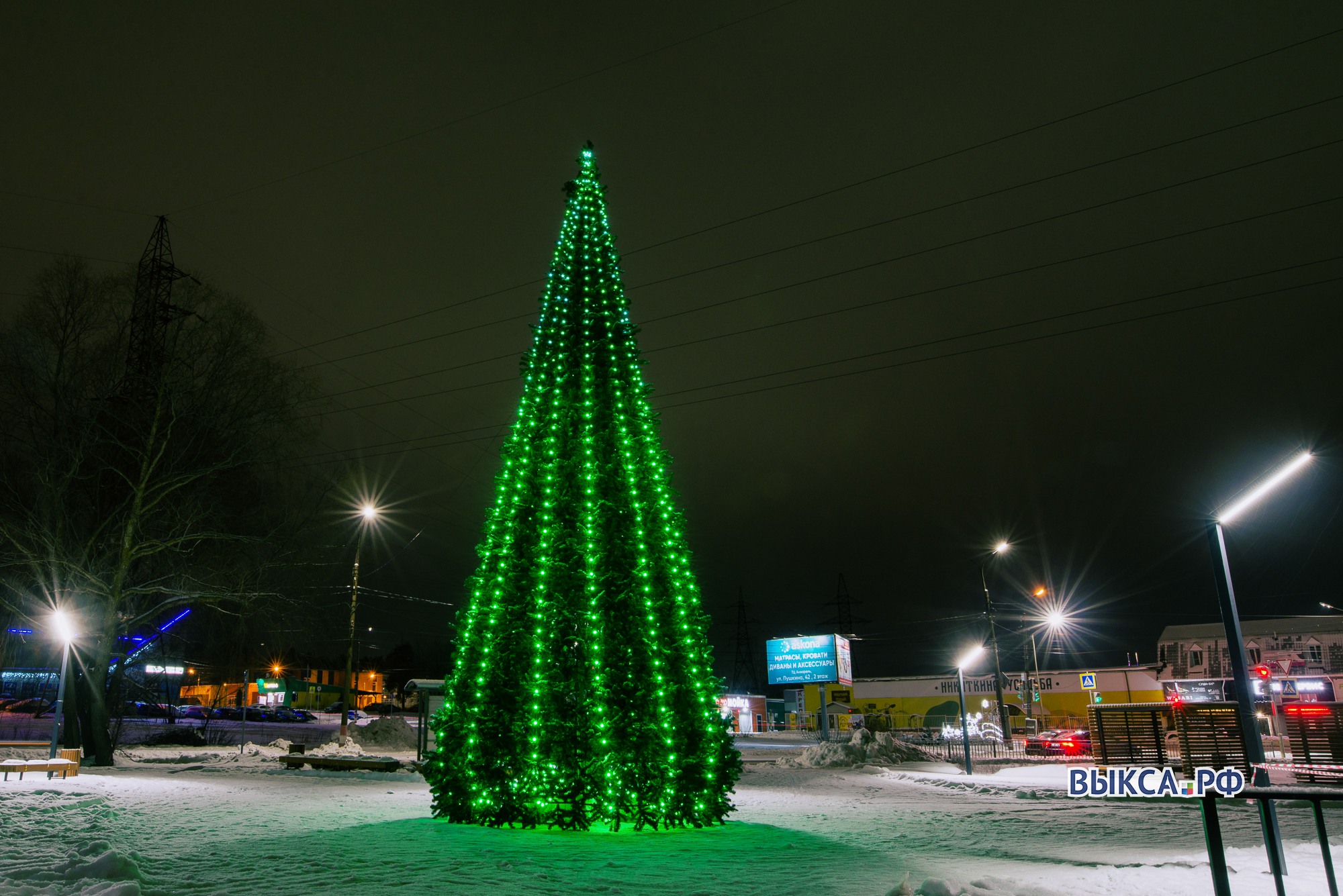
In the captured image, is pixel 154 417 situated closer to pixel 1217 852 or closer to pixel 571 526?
pixel 571 526

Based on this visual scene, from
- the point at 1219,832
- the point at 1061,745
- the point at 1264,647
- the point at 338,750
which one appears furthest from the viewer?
the point at 1264,647

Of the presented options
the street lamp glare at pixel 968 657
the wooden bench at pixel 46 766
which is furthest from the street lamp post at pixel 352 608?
the street lamp glare at pixel 968 657

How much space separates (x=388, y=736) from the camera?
3153cm

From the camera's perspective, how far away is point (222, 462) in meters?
21.4

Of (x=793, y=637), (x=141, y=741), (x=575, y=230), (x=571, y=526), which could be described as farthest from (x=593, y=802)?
(x=793, y=637)

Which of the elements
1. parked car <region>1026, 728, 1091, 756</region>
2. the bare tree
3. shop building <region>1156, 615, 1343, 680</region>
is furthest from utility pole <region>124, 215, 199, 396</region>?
shop building <region>1156, 615, 1343, 680</region>

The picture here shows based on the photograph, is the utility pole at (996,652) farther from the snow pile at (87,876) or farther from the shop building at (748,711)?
the snow pile at (87,876)

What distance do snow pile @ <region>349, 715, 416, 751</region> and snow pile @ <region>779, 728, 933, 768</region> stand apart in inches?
583

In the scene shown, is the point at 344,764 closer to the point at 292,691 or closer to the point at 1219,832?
the point at 1219,832

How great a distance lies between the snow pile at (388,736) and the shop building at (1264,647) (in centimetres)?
6079

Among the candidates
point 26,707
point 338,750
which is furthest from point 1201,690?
point 26,707

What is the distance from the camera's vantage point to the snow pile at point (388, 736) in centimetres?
3117

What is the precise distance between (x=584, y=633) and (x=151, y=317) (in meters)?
20.9

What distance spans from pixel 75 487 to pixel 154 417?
3090mm
